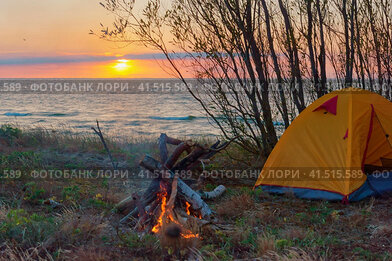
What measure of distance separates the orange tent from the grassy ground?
29cm

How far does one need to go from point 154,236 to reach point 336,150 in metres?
4.08

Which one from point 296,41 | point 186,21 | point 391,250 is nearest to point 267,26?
point 296,41

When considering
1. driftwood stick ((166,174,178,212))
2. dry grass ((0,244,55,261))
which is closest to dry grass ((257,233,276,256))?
driftwood stick ((166,174,178,212))

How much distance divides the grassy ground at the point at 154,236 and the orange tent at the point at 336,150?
29cm

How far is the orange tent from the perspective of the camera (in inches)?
292

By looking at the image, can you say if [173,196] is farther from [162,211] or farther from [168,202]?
[162,211]

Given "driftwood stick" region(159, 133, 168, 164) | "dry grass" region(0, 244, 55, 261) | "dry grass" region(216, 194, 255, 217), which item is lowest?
"dry grass" region(216, 194, 255, 217)

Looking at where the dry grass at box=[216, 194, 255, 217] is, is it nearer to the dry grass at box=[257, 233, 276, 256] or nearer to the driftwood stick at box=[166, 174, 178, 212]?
the driftwood stick at box=[166, 174, 178, 212]

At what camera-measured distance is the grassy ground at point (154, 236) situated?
4742mm

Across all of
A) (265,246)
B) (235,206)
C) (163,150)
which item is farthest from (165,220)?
(235,206)

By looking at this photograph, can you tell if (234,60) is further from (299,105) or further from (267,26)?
(299,105)

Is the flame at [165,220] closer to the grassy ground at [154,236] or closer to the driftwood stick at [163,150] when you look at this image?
the grassy ground at [154,236]

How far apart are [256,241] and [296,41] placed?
5.91 m

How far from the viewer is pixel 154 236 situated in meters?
5.02
